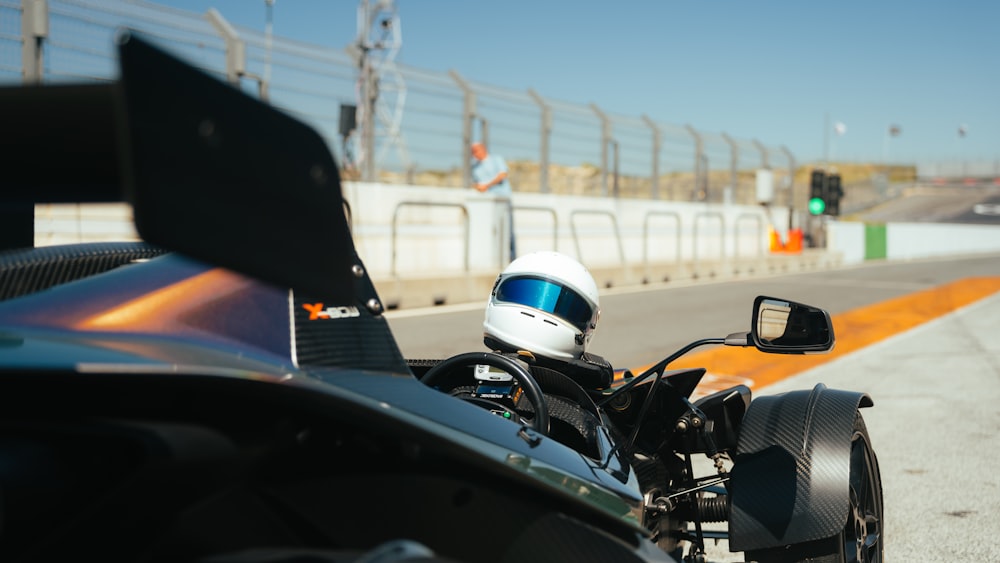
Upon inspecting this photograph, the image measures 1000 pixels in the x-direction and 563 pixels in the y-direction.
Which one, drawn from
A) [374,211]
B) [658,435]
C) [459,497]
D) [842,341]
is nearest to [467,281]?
[374,211]

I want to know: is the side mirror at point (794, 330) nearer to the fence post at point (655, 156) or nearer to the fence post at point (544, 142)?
the fence post at point (544, 142)

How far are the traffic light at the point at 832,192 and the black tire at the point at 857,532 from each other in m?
31.3

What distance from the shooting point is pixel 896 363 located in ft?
32.1

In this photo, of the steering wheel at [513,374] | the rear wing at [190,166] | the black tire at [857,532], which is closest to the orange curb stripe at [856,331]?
the black tire at [857,532]

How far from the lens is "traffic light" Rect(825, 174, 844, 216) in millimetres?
33031

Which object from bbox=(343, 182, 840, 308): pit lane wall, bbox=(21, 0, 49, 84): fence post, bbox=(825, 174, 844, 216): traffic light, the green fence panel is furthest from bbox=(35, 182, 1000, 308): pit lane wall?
the green fence panel

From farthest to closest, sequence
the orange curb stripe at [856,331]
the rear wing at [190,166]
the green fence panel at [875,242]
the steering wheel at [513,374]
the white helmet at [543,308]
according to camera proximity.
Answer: the green fence panel at [875,242] → the orange curb stripe at [856,331] → the white helmet at [543,308] → the steering wheel at [513,374] → the rear wing at [190,166]

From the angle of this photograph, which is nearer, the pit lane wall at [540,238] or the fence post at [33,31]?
the fence post at [33,31]

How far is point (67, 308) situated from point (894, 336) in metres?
11.9

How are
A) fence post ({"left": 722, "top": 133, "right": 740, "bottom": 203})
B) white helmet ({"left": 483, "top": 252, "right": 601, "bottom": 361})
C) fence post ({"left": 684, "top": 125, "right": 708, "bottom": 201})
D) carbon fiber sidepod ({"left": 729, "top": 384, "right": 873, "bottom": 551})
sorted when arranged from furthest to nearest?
fence post ({"left": 722, "top": 133, "right": 740, "bottom": 203}) → fence post ({"left": 684, "top": 125, "right": 708, "bottom": 201}) → white helmet ({"left": 483, "top": 252, "right": 601, "bottom": 361}) → carbon fiber sidepod ({"left": 729, "top": 384, "right": 873, "bottom": 551})

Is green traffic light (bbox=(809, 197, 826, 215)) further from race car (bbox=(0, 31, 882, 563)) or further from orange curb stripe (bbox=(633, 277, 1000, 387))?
race car (bbox=(0, 31, 882, 563))

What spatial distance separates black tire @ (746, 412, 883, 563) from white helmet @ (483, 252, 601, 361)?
824 mm

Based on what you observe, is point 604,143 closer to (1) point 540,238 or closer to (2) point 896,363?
(1) point 540,238

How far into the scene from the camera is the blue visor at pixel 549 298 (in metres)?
3.20
